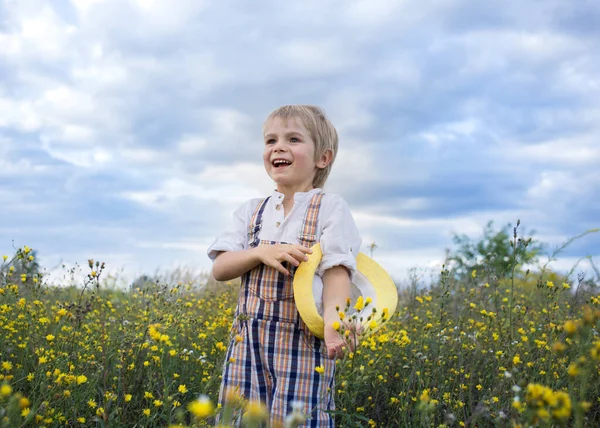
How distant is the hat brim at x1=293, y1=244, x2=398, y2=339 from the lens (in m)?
2.96

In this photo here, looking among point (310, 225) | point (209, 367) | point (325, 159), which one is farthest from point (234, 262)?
point (209, 367)

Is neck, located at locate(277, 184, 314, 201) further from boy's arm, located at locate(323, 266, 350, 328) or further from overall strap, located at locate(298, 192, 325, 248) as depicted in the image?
boy's arm, located at locate(323, 266, 350, 328)

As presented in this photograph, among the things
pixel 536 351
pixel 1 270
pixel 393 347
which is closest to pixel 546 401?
pixel 393 347

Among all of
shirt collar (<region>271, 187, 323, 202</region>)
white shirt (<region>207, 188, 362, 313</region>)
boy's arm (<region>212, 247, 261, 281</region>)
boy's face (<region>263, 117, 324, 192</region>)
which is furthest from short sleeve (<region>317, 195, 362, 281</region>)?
boy's arm (<region>212, 247, 261, 281</region>)

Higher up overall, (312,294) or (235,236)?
(235,236)

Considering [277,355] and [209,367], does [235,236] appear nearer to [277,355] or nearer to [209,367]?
[277,355]

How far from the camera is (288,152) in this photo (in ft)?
11.1

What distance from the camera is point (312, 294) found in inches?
119

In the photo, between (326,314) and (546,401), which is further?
(326,314)

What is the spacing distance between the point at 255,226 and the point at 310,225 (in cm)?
35

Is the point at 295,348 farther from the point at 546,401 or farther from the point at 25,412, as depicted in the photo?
the point at 546,401

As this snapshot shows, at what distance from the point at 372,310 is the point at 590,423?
1.81 m

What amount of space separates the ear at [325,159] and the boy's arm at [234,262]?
69cm

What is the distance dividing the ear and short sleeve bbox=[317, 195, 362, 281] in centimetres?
24
